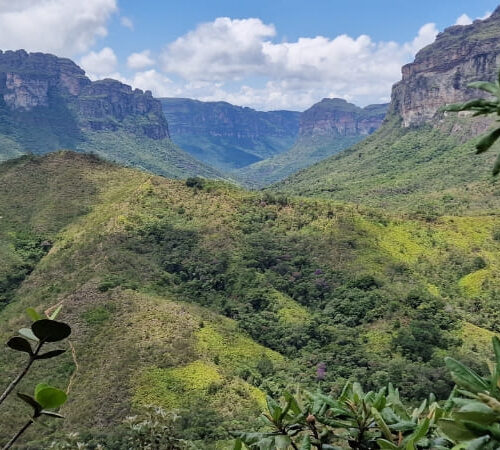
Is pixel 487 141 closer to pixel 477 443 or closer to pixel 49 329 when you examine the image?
pixel 477 443

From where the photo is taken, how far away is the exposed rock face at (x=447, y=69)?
105000 millimetres

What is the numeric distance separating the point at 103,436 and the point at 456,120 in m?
107

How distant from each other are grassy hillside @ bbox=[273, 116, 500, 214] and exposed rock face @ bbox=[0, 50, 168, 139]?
87377 mm

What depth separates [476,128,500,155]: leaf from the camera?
→ 4.66ft

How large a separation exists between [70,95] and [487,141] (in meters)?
198

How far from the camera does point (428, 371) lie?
943 inches

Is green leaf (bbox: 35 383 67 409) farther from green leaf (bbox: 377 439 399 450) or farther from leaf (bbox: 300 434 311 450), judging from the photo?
green leaf (bbox: 377 439 399 450)

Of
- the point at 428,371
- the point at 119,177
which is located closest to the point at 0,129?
the point at 119,177

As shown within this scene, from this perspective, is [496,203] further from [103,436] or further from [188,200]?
[103,436]

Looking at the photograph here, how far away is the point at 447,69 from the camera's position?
115 metres

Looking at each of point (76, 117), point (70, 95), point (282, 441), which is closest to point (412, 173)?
point (282, 441)

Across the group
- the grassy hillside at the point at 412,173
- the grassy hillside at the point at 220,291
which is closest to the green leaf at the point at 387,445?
the grassy hillside at the point at 220,291

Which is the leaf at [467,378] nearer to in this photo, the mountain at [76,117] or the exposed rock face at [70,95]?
the mountain at [76,117]

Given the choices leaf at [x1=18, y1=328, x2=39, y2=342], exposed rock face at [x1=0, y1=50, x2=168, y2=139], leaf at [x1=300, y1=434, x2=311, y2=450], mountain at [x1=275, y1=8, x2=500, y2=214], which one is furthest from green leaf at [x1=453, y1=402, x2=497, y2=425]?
exposed rock face at [x1=0, y1=50, x2=168, y2=139]
